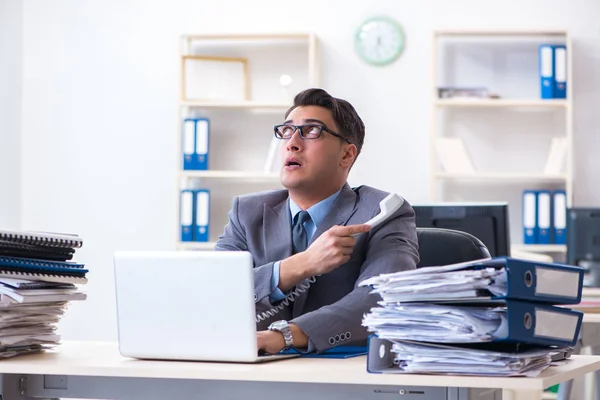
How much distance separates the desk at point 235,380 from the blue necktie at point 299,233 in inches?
20.7

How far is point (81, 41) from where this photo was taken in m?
5.51

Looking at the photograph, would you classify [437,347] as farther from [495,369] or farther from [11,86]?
[11,86]

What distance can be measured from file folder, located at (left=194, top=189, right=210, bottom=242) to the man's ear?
2.82 meters

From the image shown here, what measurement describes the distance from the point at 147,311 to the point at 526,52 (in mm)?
3969

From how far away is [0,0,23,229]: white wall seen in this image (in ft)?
17.6

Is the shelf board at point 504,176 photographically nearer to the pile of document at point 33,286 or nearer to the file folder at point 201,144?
the file folder at point 201,144

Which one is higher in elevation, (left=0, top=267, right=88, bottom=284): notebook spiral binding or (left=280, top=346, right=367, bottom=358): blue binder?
(left=0, top=267, right=88, bottom=284): notebook spiral binding

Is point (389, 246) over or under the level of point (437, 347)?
over

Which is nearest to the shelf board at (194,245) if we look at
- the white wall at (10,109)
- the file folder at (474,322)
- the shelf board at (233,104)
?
the shelf board at (233,104)

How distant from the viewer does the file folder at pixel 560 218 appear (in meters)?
4.78

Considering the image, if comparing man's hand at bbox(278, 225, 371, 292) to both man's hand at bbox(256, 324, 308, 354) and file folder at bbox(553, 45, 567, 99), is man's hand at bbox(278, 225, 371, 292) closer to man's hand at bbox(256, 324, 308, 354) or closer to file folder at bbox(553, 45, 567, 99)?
man's hand at bbox(256, 324, 308, 354)

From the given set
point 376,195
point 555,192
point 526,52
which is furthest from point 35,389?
point 526,52

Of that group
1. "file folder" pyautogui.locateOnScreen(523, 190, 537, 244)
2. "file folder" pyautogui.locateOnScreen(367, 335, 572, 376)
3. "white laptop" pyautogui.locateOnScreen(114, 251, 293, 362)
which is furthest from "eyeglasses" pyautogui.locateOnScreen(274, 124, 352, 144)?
"file folder" pyautogui.locateOnScreen(523, 190, 537, 244)

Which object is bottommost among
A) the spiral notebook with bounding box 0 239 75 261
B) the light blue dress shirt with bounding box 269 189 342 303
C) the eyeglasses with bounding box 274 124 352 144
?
the spiral notebook with bounding box 0 239 75 261
